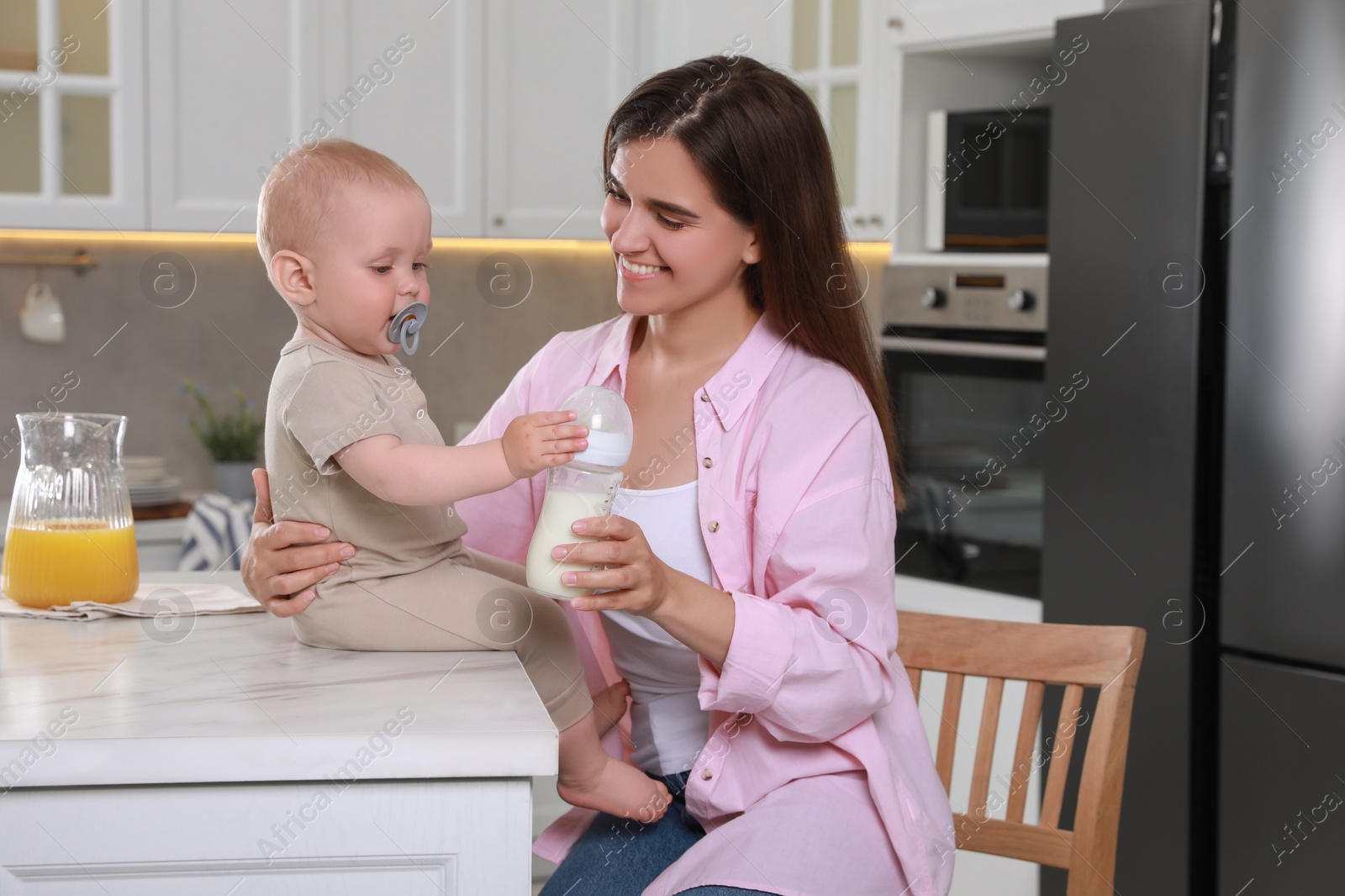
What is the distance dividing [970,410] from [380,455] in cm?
160

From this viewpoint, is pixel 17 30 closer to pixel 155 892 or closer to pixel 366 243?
pixel 366 243

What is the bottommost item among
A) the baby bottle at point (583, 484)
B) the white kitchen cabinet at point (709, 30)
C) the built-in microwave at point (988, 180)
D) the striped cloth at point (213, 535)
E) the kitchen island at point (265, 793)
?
the striped cloth at point (213, 535)

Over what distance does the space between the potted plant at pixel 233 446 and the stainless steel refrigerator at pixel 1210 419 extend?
5.60ft

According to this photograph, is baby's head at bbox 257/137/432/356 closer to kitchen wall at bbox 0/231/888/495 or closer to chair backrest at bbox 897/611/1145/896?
chair backrest at bbox 897/611/1145/896

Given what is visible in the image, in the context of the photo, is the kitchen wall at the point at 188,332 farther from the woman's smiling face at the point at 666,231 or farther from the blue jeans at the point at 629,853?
the blue jeans at the point at 629,853

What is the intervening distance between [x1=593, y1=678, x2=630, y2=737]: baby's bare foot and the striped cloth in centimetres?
138

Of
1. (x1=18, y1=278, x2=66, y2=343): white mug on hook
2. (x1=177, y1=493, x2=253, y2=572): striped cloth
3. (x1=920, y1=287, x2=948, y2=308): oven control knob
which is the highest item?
(x1=920, y1=287, x2=948, y2=308): oven control knob

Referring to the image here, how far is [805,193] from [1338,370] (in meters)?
0.96

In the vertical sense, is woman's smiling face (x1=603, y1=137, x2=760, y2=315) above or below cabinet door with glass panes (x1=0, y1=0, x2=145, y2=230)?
below

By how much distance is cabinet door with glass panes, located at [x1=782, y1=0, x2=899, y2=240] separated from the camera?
8.32ft

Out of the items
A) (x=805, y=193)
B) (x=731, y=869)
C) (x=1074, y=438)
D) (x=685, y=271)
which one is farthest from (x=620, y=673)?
(x=1074, y=438)

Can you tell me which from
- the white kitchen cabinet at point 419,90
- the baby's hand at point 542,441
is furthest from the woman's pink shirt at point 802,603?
the white kitchen cabinet at point 419,90

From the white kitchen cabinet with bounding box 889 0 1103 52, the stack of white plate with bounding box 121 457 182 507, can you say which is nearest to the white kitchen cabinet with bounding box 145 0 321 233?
the stack of white plate with bounding box 121 457 182 507

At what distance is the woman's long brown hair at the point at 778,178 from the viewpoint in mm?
1223
